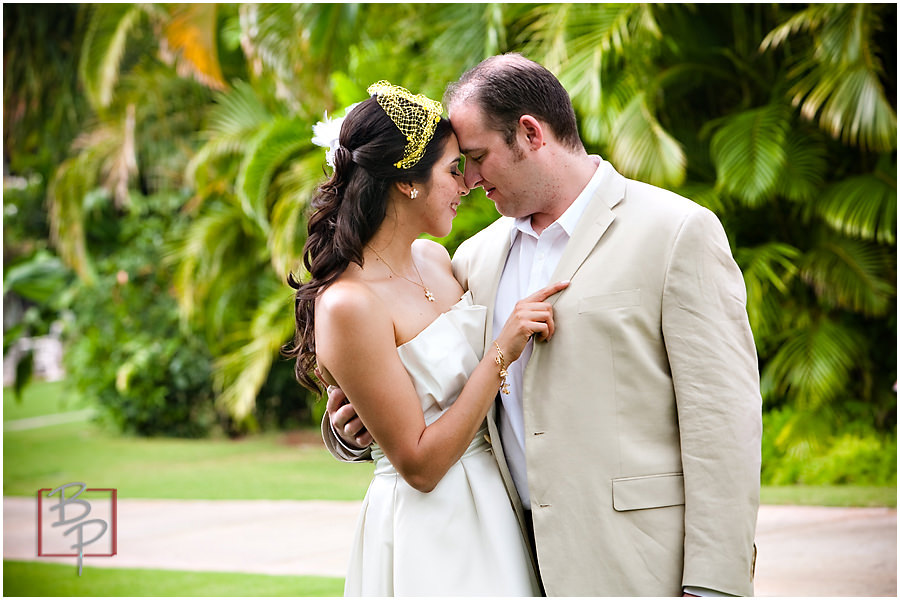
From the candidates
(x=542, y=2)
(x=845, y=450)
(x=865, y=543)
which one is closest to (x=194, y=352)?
(x=542, y=2)

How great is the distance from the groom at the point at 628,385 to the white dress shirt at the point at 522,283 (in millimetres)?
12

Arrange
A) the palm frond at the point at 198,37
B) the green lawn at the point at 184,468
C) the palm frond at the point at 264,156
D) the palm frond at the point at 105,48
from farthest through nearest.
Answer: the palm frond at the point at 105,48
the green lawn at the point at 184,468
the palm frond at the point at 264,156
the palm frond at the point at 198,37

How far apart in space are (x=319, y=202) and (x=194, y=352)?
37.7 feet

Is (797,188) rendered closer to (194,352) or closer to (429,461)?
(429,461)

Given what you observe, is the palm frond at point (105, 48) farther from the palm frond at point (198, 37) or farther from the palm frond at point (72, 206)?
the palm frond at point (72, 206)

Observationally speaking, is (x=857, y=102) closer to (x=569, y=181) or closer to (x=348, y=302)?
(x=569, y=181)

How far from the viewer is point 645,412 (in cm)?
252

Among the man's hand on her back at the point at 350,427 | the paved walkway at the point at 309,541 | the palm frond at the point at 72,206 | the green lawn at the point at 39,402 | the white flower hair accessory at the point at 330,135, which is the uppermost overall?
the white flower hair accessory at the point at 330,135

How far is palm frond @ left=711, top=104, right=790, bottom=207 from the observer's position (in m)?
7.65

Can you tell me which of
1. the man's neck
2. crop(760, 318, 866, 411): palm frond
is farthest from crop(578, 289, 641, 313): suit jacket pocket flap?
crop(760, 318, 866, 411): palm frond

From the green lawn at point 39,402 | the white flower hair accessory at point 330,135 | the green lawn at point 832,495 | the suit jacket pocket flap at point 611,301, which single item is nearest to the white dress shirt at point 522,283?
the suit jacket pocket flap at point 611,301

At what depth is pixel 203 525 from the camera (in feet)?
27.4

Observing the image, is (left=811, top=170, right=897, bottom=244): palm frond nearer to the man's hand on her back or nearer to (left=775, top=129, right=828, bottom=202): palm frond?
(left=775, top=129, right=828, bottom=202): palm frond

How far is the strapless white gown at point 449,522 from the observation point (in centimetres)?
271
